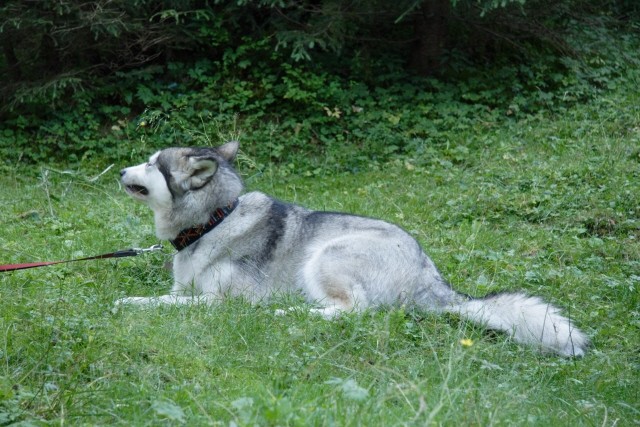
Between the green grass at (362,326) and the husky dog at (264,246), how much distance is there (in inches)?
11.8

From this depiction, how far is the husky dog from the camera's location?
5.16 meters

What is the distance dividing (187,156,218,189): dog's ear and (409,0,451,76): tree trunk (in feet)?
22.0

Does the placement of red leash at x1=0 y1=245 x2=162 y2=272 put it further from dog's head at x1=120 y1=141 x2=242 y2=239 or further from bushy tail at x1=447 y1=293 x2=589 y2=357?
bushy tail at x1=447 y1=293 x2=589 y2=357

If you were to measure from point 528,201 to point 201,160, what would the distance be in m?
3.54

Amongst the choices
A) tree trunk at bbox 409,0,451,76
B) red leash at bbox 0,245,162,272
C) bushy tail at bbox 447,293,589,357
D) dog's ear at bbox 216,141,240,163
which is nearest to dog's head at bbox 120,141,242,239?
dog's ear at bbox 216,141,240,163

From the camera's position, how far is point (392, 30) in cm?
1200

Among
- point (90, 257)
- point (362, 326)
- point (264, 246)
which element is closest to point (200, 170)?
point (264, 246)

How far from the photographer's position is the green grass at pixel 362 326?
3113 millimetres

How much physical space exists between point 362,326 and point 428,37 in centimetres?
788

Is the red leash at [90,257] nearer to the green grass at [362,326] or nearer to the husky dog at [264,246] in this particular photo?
the green grass at [362,326]

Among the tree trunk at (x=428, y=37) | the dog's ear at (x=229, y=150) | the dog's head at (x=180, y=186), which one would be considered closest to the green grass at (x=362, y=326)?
the dog's head at (x=180, y=186)

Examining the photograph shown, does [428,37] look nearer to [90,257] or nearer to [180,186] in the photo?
[180,186]

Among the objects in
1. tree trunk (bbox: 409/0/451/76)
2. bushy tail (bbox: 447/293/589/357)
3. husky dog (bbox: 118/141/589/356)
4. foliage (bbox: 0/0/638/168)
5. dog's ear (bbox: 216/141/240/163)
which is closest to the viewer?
bushy tail (bbox: 447/293/589/357)

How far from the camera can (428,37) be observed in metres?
11.4
